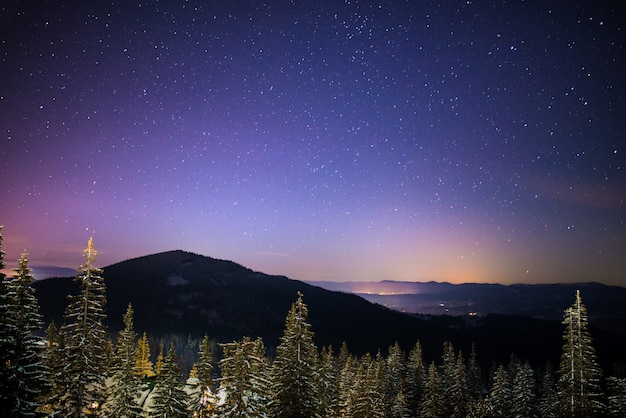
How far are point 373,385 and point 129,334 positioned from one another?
25532 mm

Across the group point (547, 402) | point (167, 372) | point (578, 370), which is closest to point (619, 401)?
point (578, 370)

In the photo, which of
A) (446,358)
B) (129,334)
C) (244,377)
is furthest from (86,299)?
(446,358)

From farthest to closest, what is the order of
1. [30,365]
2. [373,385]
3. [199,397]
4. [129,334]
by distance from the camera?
[129,334] → [373,385] → [199,397] → [30,365]

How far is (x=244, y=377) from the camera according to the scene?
2558 cm

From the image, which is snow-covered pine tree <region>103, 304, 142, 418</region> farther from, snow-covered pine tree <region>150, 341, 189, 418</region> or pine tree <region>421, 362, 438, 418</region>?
pine tree <region>421, 362, 438, 418</region>

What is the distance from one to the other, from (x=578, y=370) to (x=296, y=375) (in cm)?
1832

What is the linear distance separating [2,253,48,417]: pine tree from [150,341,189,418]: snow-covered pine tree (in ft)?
41.8

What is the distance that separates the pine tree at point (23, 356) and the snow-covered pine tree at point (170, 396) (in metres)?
12.7

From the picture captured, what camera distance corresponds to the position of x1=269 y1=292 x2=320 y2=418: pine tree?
27.3 meters

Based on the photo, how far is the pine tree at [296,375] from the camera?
27344 mm

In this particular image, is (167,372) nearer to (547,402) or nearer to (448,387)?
(448,387)

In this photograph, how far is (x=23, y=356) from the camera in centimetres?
2053

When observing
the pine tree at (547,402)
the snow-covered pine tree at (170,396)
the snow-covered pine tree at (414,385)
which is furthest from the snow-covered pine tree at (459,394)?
the snow-covered pine tree at (170,396)

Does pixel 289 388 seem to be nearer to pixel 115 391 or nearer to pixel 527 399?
pixel 115 391
